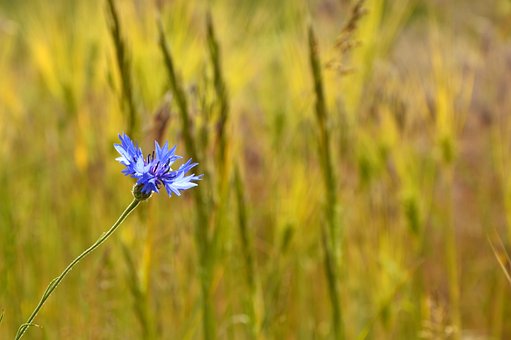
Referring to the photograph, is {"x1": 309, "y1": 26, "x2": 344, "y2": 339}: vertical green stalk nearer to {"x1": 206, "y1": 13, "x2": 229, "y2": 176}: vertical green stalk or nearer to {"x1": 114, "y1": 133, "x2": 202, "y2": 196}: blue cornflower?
{"x1": 206, "y1": 13, "x2": 229, "y2": 176}: vertical green stalk

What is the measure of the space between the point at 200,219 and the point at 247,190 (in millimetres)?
710

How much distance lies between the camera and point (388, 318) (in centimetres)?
127

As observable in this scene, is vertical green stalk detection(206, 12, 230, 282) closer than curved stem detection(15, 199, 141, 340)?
No

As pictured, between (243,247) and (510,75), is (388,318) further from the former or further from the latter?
(510,75)

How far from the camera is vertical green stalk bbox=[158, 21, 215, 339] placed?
903 millimetres

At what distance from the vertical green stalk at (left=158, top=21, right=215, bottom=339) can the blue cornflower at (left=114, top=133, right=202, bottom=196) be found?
34cm

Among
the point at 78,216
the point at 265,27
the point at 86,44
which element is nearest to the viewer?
the point at 78,216

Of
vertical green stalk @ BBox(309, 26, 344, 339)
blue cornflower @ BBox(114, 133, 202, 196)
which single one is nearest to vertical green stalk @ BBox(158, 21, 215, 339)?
vertical green stalk @ BBox(309, 26, 344, 339)

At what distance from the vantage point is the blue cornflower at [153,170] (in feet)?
1.76

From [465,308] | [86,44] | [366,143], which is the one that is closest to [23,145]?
[86,44]

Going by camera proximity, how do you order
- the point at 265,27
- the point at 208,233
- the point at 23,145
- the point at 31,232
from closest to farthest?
the point at 208,233 < the point at 31,232 < the point at 23,145 < the point at 265,27

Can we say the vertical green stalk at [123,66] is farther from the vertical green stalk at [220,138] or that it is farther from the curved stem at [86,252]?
the curved stem at [86,252]

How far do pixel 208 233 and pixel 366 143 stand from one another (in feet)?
2.64

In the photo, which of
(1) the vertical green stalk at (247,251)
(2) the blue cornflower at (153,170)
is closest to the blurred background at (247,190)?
(1) the vertical green stalk at (247,251)
